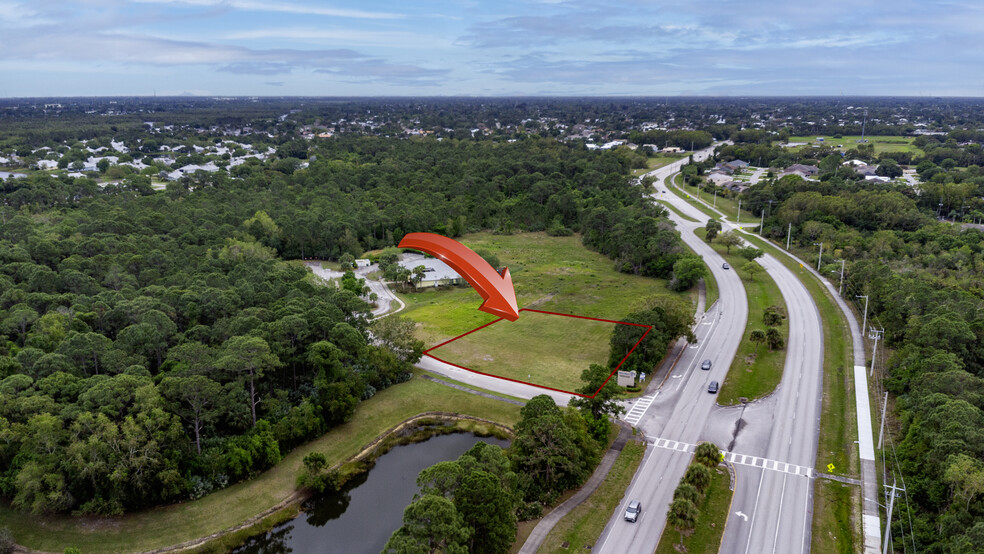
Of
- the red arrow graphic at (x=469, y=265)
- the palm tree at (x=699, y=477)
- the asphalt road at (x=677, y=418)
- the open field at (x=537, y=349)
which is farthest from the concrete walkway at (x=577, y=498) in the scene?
the red arrow graphic at (x=469, y=265)

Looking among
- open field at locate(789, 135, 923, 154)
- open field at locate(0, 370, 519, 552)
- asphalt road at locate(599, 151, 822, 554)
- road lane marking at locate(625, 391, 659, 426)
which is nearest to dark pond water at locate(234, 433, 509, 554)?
open field at locate(0, 370, 519, 552)

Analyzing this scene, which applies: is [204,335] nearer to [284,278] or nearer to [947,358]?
[284,278]

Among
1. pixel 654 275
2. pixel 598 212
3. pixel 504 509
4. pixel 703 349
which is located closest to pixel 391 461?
pixel 504 509

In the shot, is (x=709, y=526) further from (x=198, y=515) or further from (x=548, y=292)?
(x=548, y=292)

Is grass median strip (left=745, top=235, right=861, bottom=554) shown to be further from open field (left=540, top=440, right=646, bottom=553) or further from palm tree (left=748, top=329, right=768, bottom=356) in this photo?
open field (left=540, top=440, right=646, bottom=553)

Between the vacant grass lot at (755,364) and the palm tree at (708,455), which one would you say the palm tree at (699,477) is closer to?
the palm tree at (708,455)

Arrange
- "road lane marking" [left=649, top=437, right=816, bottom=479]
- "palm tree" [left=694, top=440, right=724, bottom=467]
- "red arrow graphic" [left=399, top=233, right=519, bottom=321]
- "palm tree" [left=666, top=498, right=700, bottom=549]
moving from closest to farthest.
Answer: "red arrow graphic" [left=399, top=233, right=519, bottom=321] < "palm tree" [left=666, top=498, right=700, bottom=549] < "palm tree" [left=694, top=440, right=724, bottom=467] < "road lane marking" [left=649, top=437, right=816, bottom=479]
